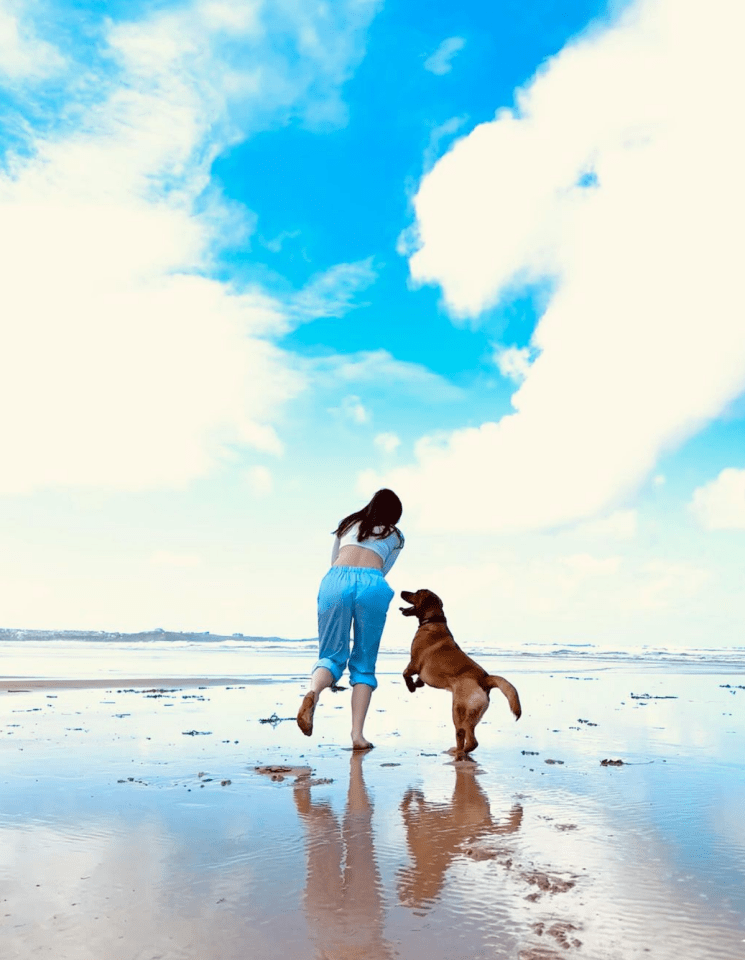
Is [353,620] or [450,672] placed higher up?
[353,620]

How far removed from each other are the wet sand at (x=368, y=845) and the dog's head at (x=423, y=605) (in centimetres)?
102

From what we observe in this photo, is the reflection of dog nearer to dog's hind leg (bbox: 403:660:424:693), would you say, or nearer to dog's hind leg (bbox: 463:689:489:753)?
dog's hind leg (bbox: 463:689:489:753)

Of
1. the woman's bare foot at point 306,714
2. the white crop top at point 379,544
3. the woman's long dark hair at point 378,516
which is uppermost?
the woman's long dark hair at point 378,516

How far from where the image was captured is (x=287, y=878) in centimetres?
261

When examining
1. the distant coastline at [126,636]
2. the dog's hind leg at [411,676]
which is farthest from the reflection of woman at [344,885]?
the distant coastline at [126,636]

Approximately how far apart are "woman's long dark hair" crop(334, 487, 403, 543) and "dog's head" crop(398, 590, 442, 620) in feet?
2.33

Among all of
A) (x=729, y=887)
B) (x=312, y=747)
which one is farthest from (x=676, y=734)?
(x=729, y=887)

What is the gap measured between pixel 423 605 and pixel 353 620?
0.86 meters

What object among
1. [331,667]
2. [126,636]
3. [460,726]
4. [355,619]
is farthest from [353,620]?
[126,636]

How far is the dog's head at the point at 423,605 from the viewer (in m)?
6.23

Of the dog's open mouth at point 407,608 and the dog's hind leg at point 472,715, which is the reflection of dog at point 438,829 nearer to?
the dog's hind leg at point 472,715

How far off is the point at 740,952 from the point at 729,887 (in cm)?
61

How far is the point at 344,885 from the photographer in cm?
253

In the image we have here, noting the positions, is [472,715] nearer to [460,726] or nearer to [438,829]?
[460,726]
